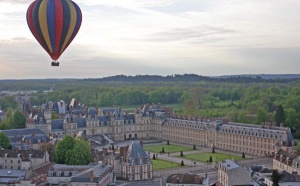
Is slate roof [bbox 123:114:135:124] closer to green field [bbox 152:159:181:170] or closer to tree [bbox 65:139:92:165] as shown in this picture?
green field [bbox 152:159:181:170]

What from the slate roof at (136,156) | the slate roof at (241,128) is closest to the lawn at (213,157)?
the slate roof at (241,128)

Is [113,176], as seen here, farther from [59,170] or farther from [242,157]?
[242,157]

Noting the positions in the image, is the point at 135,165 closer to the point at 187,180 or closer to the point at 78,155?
the point at 78,155

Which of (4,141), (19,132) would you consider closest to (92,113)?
(19,132)

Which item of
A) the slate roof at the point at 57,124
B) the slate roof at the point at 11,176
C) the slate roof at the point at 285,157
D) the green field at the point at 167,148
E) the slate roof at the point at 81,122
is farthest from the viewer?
the slate roof at the point at 81,122

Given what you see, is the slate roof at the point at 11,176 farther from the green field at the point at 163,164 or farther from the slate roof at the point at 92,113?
the slate roof at the point at 92,113

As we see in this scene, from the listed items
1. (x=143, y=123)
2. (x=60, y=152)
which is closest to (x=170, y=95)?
(x=143, y=123)
